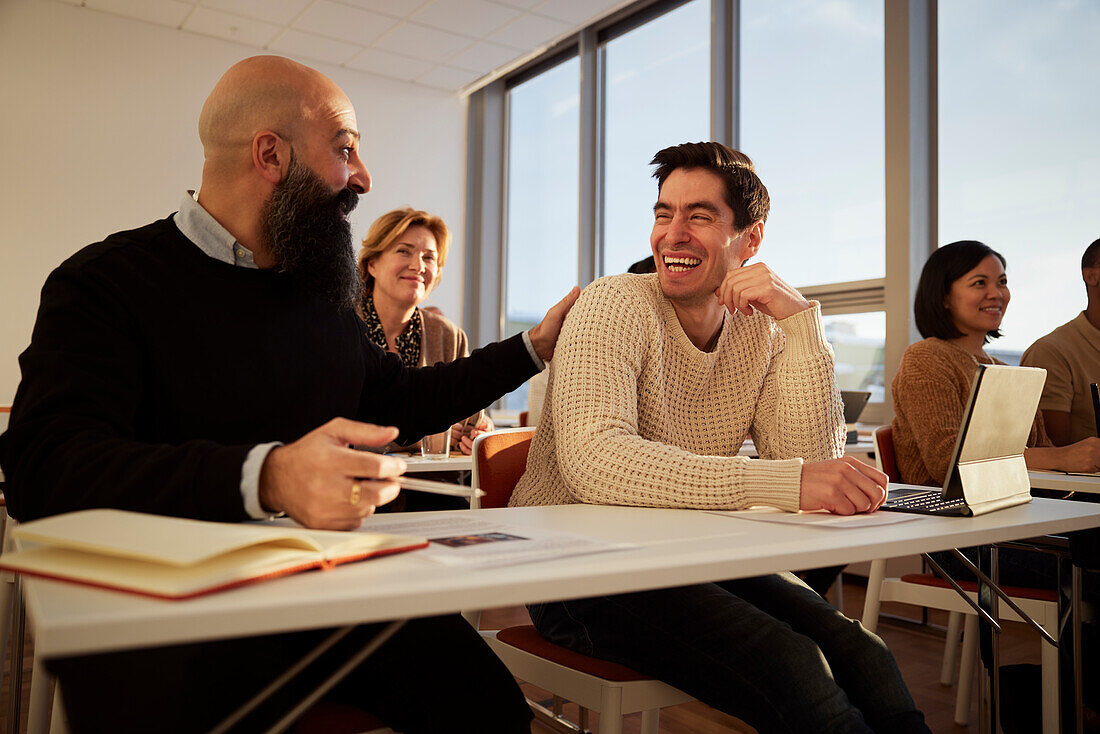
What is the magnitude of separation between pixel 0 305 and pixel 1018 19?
5.99 m

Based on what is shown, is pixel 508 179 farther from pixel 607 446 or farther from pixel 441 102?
pixel 607 446

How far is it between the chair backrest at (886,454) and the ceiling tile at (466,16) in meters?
4.16

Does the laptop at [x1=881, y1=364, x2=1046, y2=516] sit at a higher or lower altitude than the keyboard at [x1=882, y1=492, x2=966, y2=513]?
higher

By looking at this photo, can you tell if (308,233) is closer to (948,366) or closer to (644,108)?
(948,366)

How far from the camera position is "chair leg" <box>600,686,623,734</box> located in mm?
1120

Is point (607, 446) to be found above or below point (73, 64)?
below

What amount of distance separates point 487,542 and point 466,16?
5306 mm

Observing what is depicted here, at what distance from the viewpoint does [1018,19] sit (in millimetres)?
3525

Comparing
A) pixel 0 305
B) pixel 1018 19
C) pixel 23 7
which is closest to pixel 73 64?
pixel 23 7

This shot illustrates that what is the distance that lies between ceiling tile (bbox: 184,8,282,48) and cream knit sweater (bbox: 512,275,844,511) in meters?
5.08

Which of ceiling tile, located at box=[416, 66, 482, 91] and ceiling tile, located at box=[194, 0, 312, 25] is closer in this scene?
ceiling tile, located at box=[194, 0, 312, 25]

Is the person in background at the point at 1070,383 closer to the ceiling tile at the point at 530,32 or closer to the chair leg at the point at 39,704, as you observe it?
the chair leg at the point at 39,704

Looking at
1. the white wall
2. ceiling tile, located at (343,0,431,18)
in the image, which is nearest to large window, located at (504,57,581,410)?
ceiling tile, located at (343,0,431,18)

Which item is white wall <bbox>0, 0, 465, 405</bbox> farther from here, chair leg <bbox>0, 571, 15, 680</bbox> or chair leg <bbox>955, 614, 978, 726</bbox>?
chair leg <bbox>955, 614, 978, 726</bbox>
